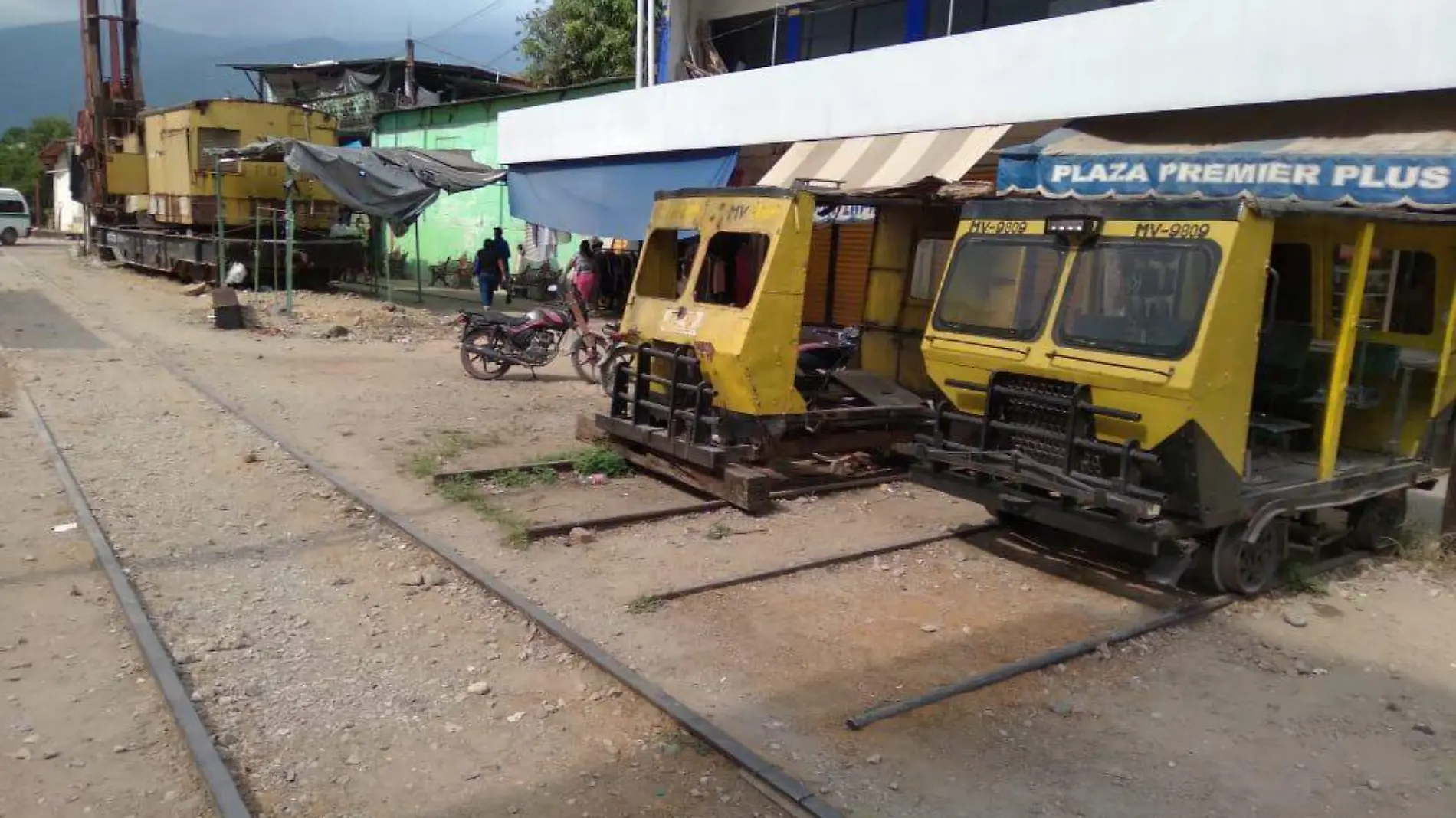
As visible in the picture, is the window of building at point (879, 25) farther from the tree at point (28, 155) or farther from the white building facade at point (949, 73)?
the tree at point (28, 155)

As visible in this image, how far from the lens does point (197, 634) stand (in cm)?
472

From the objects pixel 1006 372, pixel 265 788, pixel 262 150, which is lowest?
pixel 265 788

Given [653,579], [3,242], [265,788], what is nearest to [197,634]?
[265,788]

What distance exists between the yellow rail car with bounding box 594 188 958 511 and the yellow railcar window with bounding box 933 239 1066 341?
109 cm

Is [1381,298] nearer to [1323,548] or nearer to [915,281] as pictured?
[1323,548]

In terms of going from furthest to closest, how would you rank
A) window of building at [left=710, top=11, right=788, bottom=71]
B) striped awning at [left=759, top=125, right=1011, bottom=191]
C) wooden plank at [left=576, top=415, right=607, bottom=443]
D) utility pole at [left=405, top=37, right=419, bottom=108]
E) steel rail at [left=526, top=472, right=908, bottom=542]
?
utility pole at [left=405, top=37, right=419, bottom=108] < window of building at [left=710, top=11, right=788, bottom=71] < striped awning at [left=759, top=125, right=1011, bottom=191] < wooden plank at [left=576, top=415, right=607, bottom=443] < steel rail at [left=526, top=472, right=908, bottom=542]

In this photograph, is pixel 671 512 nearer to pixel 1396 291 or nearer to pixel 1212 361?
pixel 1212 361

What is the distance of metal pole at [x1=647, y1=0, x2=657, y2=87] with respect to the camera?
1756 centimetres

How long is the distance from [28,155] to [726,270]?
239ft

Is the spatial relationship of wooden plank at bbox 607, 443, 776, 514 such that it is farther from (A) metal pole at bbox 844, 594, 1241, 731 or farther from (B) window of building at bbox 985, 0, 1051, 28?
(B) window of building at bbox 985, 0, 1051, 28

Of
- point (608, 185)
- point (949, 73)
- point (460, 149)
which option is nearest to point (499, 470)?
point (949, 73)

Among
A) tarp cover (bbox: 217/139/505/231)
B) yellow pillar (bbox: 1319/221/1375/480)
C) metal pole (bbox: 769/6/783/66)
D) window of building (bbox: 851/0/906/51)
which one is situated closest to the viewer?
yellow pillar (bbox: 1319/221/1375/480)

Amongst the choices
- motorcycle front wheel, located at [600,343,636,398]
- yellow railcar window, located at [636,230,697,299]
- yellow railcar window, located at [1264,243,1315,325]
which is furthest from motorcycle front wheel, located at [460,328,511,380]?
yellow railcar window, located at [1264,243,1315,325]

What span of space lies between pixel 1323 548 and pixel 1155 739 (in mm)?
3530
